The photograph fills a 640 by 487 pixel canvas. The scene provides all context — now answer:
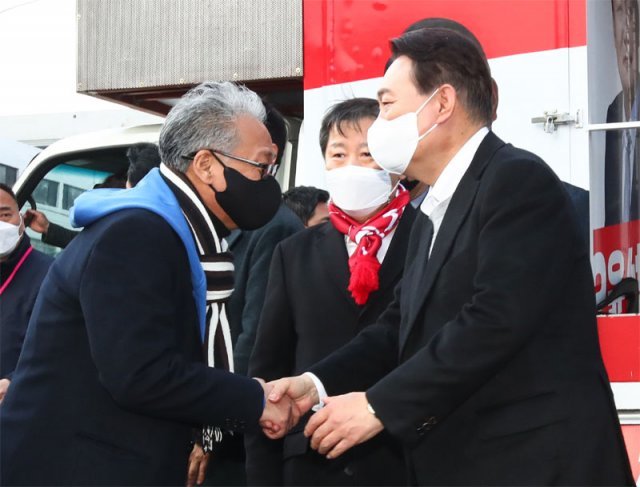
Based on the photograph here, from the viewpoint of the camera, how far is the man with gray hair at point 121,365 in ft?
9.20

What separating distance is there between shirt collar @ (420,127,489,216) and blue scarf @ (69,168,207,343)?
0.69 metres

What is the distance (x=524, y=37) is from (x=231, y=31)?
5.13ft

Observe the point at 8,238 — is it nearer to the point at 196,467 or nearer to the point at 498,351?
the point at 196,467

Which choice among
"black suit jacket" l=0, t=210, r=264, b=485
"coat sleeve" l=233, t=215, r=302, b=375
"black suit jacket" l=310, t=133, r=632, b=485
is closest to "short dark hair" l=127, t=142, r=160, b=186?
"coat sleeve" l=233, t=215, r=302, b=375

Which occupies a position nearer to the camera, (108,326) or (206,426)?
(108,326)

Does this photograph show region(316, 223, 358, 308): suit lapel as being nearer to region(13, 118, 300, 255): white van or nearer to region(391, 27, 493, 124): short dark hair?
region(391, 27, 493, 124): short dark hair

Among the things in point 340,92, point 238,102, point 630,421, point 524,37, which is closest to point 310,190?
Result: point 340,92

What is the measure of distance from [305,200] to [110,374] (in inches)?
93.5

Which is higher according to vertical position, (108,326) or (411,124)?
(411,124)

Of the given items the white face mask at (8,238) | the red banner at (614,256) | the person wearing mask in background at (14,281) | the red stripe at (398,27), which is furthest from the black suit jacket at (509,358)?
the white face mask at (8,238)

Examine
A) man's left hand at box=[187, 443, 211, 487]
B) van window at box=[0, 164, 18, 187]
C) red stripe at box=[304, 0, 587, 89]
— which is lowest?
man's left hand at box=[187, 443, 211, 487]

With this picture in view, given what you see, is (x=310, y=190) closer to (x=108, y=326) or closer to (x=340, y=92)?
(x=340, y=92)

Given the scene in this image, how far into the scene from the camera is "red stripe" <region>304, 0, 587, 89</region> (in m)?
4.25

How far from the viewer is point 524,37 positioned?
4.35 meters
